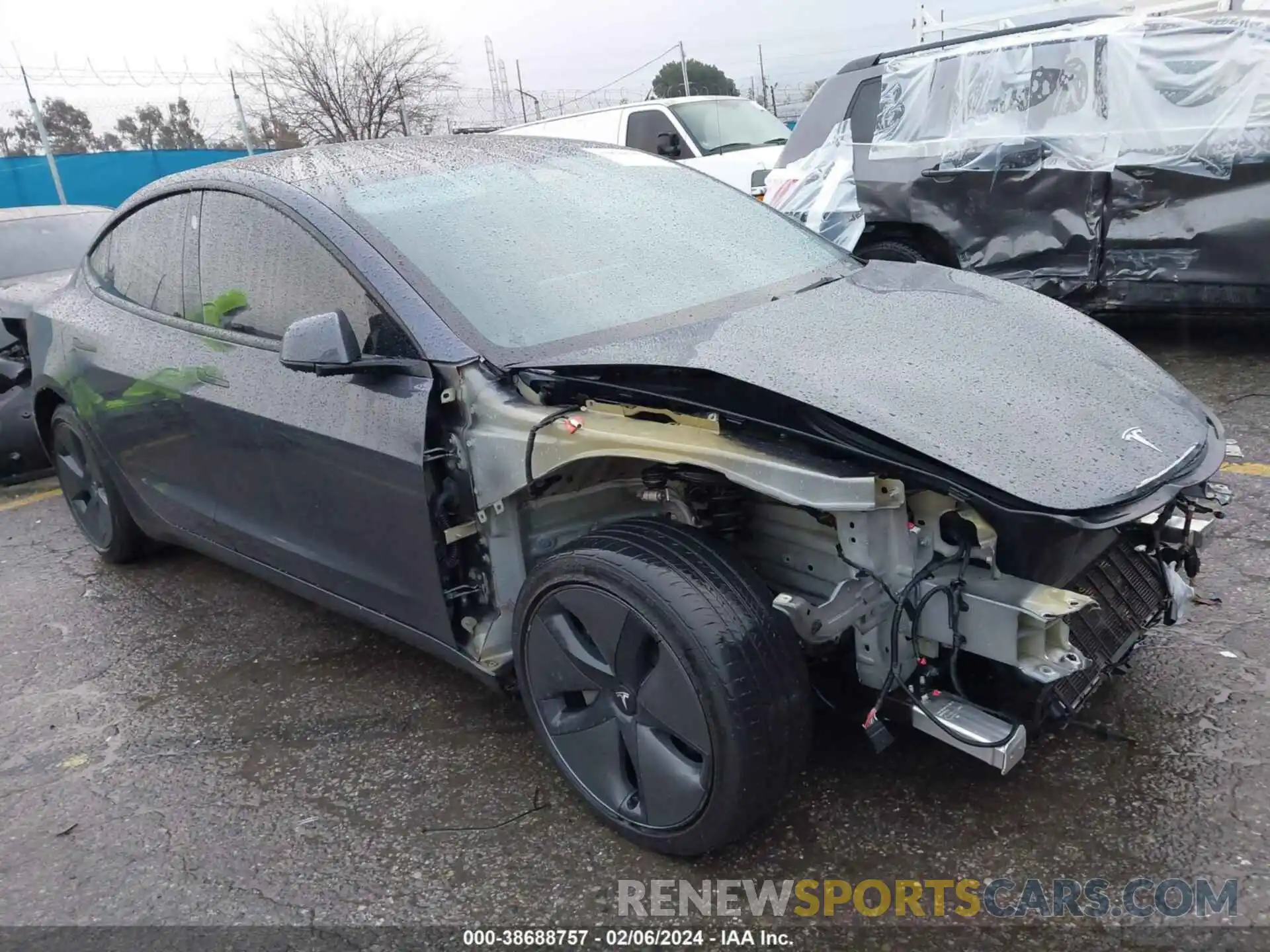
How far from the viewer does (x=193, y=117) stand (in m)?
18.3

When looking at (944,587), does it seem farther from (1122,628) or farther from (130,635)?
(130,635)

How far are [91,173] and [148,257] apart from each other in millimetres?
15060

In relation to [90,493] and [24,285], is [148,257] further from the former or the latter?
[24,285]

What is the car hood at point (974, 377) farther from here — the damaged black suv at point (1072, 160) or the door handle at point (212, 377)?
the damaged black suv at point (1072, 160)

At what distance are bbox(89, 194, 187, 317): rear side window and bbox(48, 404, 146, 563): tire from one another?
634mm

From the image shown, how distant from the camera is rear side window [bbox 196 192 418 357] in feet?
8.82

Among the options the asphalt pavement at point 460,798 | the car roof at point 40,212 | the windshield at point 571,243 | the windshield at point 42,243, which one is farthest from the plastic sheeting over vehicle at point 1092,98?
the car roof at point 40,212

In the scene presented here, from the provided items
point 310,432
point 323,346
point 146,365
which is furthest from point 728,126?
point 323,346

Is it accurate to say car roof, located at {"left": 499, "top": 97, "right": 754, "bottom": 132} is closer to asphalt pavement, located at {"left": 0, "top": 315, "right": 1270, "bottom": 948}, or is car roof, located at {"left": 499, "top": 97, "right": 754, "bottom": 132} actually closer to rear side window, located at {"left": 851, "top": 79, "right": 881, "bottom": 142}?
rear side window, located at {"left": 851, "top": 79, "right": 881, "bottom": 142}

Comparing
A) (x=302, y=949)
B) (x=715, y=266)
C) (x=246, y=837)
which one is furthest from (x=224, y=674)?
(x=715, y=266)

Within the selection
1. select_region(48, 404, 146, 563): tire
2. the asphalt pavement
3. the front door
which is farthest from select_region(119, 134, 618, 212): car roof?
the asphalt pavement

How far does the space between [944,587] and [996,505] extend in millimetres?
216

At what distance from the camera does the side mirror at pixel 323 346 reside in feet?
8.16

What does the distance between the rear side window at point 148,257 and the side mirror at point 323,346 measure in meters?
1.17
